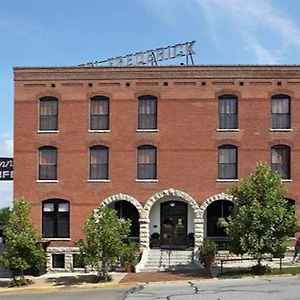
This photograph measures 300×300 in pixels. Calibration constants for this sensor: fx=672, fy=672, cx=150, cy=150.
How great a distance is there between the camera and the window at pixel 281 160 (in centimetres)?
4122

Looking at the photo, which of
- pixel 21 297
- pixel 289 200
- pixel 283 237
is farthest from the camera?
A: pixel 289 200

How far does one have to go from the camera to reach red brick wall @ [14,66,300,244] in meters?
41.3

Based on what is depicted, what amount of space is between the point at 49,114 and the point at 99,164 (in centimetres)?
448

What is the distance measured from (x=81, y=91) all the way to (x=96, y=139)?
3.17 metres

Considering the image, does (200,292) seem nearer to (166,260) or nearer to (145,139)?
(166,260)

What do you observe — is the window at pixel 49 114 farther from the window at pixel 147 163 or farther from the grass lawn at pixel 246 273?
the grass lawn at pixel 246 273

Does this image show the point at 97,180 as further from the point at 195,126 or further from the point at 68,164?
the point at 195,126

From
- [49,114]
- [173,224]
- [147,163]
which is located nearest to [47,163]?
[49,114]

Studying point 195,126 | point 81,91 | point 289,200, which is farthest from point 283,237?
point 81,91

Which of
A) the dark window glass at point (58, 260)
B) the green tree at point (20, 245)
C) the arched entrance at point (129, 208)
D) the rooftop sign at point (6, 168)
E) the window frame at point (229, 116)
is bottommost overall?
the dark window glass at point (58, 260)

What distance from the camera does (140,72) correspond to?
Result: 1647 inches

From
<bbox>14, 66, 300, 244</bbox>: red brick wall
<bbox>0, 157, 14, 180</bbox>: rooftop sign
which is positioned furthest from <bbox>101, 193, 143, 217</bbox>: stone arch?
<bbox>0, 157, 14, 180</bbox>: rooftop sign

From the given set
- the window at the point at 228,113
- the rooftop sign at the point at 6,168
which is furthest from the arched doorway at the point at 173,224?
the rooftop sign at the point at 6,168

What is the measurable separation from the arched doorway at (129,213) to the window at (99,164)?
6.74ft
